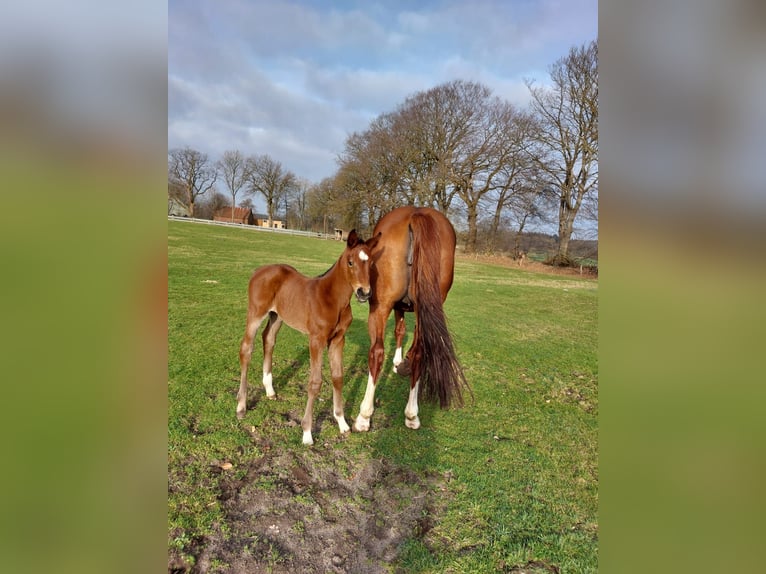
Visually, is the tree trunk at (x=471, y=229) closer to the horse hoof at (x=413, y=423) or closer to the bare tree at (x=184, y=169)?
the bare tree at (x=184, y=169)

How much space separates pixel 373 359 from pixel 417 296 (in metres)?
0.90

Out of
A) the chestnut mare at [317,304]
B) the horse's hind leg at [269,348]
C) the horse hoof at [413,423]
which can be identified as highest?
the chestnut mare at [317,304]

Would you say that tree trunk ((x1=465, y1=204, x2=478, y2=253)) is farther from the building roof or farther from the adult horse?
the building roof

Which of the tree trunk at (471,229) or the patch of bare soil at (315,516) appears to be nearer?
the patch of bare soil at (315,516)

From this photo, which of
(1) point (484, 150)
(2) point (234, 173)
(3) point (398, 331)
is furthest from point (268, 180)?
(3) point (398, 331)

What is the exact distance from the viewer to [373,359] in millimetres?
4141

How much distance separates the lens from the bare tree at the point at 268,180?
174ft

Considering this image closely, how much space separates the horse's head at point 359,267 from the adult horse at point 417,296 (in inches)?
14.2

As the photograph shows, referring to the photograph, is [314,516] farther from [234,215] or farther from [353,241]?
[234,215]

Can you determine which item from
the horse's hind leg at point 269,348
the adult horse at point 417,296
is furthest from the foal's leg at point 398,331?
the horse's hind leg at point 269,348
